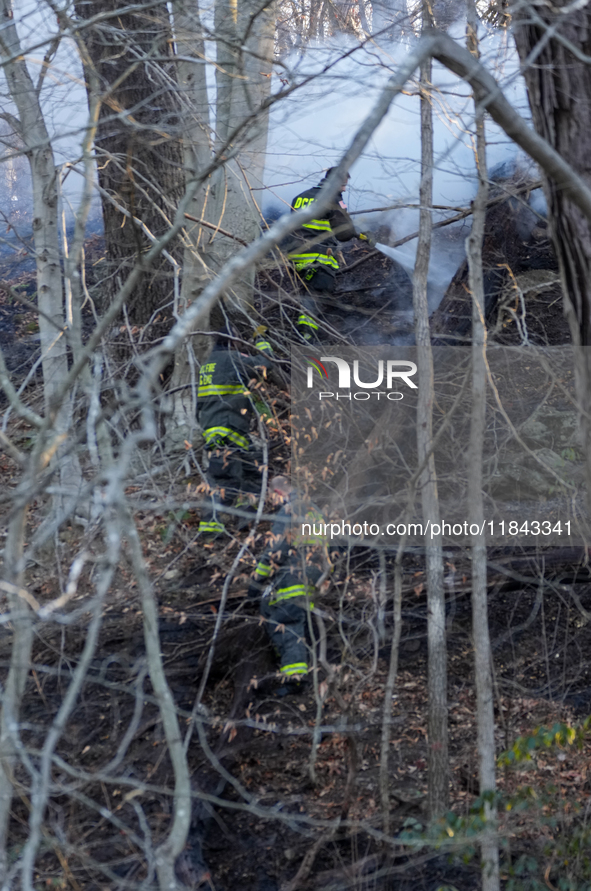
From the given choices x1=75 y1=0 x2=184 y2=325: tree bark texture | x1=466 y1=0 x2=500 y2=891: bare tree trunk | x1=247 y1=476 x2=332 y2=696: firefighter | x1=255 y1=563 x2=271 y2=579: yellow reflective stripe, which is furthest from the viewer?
x1=75 y1=0 x2=184 y2=325: tree bark texture

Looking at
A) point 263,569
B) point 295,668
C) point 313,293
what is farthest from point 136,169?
point 295,668

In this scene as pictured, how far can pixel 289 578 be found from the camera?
183 inches

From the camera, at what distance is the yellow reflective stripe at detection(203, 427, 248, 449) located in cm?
537

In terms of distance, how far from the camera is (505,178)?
7.26 m

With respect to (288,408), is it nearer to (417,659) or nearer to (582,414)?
(417,659)

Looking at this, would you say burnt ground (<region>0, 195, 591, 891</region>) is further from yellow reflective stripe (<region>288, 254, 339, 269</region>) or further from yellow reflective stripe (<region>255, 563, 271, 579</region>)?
yellow reflective stripe (<region>288, 254, 339, 269</region>)

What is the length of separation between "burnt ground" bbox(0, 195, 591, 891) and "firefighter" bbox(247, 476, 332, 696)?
17 cm

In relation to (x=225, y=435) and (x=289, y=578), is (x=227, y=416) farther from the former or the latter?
(x=289, y=578)

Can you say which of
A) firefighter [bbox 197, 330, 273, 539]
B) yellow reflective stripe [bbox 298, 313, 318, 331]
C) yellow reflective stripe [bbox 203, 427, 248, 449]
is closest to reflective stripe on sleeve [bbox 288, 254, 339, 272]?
yellow reflective stripe [bbox 298, 313, 318, 331]

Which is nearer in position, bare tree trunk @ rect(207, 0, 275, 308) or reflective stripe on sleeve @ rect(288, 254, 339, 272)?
bare tree trunk @ rect(207, 0, 275, 308)

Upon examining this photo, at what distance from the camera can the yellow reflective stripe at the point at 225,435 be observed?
5371mm

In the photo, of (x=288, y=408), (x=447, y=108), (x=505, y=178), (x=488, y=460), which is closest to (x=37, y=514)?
(x=288, y=408)

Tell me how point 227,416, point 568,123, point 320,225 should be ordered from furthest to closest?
point 320,225, point 227,416, point 568,123

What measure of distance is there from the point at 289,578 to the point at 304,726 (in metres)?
1.13
